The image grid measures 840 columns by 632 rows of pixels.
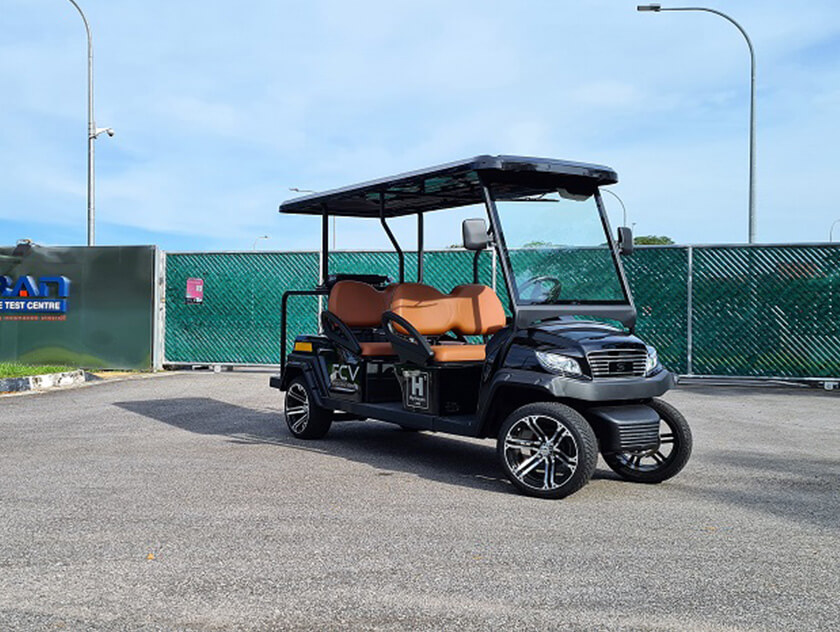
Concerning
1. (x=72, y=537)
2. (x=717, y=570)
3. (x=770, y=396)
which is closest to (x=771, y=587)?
(x=717, y=570)

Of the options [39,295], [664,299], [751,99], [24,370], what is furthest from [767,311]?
[39,295]

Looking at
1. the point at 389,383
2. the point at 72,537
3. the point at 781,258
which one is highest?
the point at 781,258

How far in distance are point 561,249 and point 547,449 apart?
1.72 meters

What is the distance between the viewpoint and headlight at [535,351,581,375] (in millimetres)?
5840

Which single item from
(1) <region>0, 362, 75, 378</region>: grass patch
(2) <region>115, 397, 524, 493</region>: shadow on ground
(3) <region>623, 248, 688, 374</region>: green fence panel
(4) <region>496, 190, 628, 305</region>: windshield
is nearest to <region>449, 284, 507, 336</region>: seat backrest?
(4) <region>496, 190, 628, 305</region>: windshield

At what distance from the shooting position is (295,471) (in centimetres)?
674

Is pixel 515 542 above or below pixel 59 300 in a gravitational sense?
below

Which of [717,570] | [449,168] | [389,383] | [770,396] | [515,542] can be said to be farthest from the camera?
[770,396]

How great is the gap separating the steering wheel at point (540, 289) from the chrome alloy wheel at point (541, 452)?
3.25 ft

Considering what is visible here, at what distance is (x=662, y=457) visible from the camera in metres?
6.42

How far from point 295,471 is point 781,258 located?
945 centimetres

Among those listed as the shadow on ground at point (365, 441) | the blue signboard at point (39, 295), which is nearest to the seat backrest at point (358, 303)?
the shadow on ground at point (365, 441)

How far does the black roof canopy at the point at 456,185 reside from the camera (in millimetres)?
6418

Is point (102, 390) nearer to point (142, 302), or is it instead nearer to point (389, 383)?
point (142, 302)
